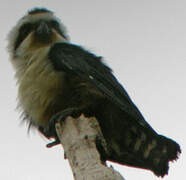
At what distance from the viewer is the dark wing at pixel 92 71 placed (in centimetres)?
452

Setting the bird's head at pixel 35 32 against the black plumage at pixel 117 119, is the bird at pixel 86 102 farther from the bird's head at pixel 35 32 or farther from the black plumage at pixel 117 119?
the bird's head at pixel 35 32

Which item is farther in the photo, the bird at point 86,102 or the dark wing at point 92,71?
the dark wing at point 92,71

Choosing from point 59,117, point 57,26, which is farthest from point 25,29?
point 59,117

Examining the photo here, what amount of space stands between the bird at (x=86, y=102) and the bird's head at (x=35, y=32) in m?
0.23

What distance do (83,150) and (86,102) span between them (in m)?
1.37

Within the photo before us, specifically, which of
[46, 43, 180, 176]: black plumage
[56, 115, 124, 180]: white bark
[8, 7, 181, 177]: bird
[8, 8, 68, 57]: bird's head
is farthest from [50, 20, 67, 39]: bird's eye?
[56, 115, 124, 180]: white bark

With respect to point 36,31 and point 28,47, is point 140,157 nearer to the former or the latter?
point 28,47

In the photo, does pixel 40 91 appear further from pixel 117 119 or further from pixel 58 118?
pixel 117 119

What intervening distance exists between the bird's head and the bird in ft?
0.75

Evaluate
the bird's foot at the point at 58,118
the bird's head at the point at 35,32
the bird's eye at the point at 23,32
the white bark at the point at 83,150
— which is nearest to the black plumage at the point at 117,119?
the bird's foot at the point at 58,118

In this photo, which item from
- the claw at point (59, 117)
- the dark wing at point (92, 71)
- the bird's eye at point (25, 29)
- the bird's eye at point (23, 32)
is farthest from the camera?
the bird's eye at point (25, 29)

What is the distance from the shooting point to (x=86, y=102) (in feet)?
15.1

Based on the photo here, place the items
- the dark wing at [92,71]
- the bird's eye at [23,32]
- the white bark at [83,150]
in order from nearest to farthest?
the white bark at [83,150] → the dark wing at [92,71] → the bird's eye at [23,32]

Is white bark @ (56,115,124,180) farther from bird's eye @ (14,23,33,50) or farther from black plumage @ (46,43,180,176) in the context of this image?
bird's eye @ (14,23,33,50)
